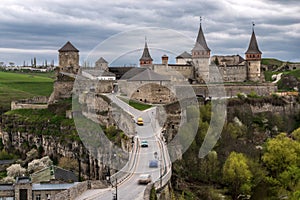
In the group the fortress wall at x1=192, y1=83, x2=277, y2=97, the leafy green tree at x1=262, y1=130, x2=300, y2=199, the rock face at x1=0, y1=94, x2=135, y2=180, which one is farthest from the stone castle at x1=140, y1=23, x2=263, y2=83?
the leafy green tree at x1=262, y1=130, x2=300, y2=199

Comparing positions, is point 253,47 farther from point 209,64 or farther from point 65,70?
point 65,70

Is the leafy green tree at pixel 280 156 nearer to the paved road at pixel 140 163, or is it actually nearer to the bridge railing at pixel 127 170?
the paved road at pixel 140 163

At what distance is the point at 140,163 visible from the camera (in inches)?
1522

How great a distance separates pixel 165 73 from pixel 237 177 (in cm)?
2608

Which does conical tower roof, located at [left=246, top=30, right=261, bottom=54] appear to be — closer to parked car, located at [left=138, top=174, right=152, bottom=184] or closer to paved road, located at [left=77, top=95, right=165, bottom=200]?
paved road, located at [left=77, top=95, right=165, bottom=200]

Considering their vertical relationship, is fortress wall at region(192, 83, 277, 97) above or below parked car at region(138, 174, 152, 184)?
above

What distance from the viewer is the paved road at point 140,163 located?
1224 inches

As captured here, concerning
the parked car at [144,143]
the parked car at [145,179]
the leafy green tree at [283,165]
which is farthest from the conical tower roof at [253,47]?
the parked car at [145,179]

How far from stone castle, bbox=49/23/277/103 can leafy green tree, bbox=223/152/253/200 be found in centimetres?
1536

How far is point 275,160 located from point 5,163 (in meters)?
34.7

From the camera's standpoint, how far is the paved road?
102 ft

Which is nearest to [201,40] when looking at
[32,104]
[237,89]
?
[237,89]

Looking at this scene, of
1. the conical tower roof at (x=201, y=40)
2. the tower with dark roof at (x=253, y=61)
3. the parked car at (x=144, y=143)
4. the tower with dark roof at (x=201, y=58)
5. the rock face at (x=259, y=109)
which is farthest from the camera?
the tower with dark roof at (x=253, y=61)

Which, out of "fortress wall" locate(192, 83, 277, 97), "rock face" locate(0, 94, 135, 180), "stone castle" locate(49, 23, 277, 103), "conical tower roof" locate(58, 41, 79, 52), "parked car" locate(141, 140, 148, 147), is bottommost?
"rock face" locate(0, 94, 135, 180)
